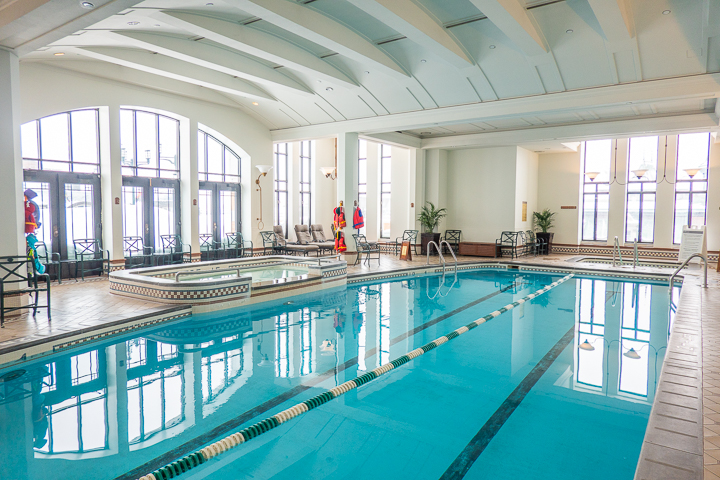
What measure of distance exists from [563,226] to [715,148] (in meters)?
4.37

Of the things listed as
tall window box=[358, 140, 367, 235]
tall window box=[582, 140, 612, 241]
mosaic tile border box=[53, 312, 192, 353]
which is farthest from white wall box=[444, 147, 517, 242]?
mosaic tile border box=[53, 312, 192, 353]

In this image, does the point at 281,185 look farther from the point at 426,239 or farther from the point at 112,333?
the point at 112,333

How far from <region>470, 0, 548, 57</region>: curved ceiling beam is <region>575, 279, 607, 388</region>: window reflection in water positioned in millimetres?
3954

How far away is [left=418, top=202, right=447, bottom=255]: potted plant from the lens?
42.5 ft

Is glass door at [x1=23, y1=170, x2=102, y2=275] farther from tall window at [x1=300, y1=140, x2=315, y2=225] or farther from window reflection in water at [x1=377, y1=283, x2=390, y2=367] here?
tall window at [x1=300, y1=140, x2=315, y2=225]

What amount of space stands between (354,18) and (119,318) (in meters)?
5.22

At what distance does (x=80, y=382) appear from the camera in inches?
150

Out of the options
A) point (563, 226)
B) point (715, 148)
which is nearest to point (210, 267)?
point (563, 226)

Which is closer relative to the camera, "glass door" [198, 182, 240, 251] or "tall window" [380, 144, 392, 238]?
"glass door" [198, 182, 240, 251]

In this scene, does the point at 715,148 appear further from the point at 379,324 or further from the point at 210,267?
the point at 210,267

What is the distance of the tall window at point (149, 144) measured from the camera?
9398 mm

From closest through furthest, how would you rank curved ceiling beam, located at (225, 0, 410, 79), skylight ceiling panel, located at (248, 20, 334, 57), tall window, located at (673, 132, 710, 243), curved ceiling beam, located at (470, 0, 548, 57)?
1. curved ceiling beam, located at (470, 0, 548, 57)
2. curved ceiling beam, located at (225, 0, 410, 79)
3. skylight ceiling panel, located at (248, 20, 334, 57)
4. tall window, located at (673, 132, 710, 243)

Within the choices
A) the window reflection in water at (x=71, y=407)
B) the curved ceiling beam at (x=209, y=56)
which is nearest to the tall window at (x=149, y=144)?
the curved ceiling beam at (x=209, y=56)

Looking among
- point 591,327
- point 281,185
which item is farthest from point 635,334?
point 281,185
